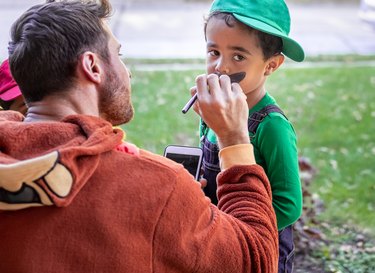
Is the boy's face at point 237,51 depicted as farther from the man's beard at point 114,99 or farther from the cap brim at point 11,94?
the cap brim at point 11,94

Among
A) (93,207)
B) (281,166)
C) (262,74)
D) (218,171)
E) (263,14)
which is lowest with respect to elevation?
(218,171)

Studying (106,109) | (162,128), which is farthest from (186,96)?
(106,109)

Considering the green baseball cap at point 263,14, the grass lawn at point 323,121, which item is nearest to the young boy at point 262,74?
the green baseball cap at point 263,14

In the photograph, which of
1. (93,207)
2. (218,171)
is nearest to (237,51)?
(218,171)

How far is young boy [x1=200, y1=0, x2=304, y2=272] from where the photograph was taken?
2.19 meters

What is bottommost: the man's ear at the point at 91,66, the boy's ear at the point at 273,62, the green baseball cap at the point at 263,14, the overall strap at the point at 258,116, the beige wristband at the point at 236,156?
the overall strap at the point at 258,116

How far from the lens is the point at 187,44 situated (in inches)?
425

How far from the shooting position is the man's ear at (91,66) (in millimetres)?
1633

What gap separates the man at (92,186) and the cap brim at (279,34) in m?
0.65

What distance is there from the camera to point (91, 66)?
65.1 inches

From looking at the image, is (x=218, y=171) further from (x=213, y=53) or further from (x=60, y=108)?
(x=60, y=108)

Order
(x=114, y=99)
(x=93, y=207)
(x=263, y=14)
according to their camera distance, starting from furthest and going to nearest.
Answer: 1. (x=263, y=14)
2. (x=114, y=99)
3. (x=93, y=207)

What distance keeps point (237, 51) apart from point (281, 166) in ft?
1.54

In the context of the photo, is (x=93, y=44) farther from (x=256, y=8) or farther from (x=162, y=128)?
(x=162, y=128)
